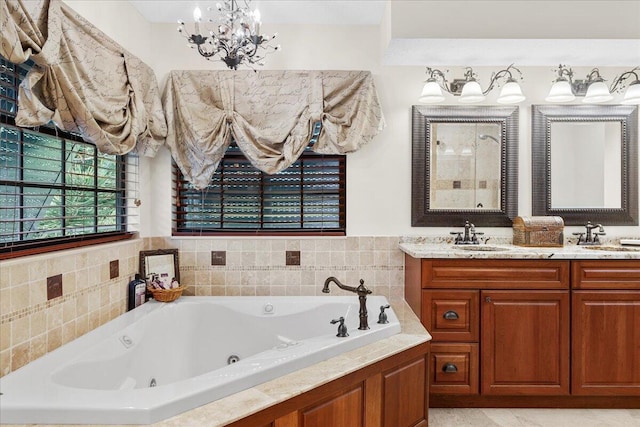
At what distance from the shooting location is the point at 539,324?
2.40 m

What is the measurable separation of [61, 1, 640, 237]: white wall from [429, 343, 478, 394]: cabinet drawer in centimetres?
85

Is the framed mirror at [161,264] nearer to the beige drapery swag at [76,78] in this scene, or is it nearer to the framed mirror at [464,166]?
the beige drapery swag at [76,78]

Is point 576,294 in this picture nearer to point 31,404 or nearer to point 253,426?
point 253,426

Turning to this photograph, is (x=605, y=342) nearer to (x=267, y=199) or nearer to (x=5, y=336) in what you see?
(x=267, y=199)

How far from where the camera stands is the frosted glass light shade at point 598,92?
270 centimetres

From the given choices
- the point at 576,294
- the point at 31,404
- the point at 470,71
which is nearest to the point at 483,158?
the point at 470,71

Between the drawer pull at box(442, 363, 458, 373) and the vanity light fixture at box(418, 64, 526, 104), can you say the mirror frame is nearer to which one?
the drawer pull at box(442, 363, 458, 373)

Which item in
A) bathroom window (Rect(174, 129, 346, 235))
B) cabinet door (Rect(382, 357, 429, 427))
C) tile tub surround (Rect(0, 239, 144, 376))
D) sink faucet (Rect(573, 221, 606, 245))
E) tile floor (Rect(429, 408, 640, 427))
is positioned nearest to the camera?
tile tub surround (Rect(0, 239, 144, 376))

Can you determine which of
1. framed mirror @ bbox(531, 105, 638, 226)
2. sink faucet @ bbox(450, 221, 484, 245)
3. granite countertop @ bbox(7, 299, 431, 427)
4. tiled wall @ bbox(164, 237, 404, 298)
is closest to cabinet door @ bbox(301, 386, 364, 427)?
granite countertop @ bbox(7, 299, 431, 427)

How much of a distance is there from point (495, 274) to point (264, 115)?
1830 mm

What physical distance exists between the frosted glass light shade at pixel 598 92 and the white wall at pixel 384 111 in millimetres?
246

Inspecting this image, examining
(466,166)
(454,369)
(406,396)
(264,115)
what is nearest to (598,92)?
(466,166)

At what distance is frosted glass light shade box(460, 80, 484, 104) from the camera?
2.71 m

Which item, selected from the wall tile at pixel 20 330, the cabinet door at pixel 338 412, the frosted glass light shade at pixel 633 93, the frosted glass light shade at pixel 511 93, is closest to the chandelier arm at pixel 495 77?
the frosted glass light shade at pixel 511 93
